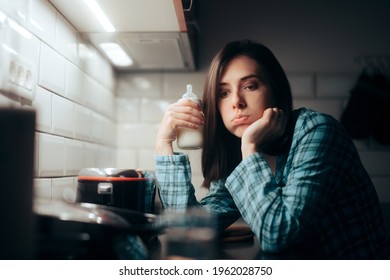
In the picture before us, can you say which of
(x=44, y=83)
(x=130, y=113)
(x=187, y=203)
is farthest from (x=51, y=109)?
(x=187, y=203)

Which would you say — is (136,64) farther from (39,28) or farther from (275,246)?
(275,246)

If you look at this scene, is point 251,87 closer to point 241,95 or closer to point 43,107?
point 241,95

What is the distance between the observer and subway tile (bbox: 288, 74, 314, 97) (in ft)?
2.71

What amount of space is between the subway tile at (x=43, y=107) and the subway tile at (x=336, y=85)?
55cm

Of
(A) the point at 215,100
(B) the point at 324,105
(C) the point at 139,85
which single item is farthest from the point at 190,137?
(B) the point at 324,105

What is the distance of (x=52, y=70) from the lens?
2.30 ft

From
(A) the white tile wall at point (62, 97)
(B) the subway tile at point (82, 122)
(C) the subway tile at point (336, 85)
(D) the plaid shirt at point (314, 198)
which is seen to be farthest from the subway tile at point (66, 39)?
(C) the subway tile at point (336, 85)

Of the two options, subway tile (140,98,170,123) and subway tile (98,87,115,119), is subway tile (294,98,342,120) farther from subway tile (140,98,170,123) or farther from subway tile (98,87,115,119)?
subway tile (98,87,115,119)

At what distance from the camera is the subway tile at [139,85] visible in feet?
2.84

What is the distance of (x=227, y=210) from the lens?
2.50 ft

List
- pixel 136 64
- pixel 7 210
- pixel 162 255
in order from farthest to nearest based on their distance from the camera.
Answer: pixel 136 64, pixel 162 255, pixel 7 210

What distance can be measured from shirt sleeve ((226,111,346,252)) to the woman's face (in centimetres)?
12
